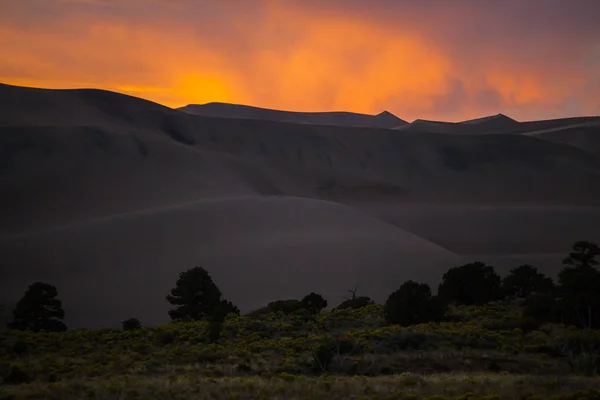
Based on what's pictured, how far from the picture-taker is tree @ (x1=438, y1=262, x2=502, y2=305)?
2614cm

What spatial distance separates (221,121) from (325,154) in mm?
21831

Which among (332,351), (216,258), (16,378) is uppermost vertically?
(216,258)

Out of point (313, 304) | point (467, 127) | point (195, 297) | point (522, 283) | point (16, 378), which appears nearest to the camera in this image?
point (16, 378)

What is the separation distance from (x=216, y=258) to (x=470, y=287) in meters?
21.5

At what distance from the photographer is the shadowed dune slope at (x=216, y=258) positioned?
115ft

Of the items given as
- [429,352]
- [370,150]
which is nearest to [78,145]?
[370,150]

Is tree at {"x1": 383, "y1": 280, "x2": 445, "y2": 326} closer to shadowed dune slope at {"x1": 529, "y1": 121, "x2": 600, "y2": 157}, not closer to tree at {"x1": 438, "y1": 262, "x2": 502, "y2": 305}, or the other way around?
tree at {"x1": 438, "y1": 262, "x2": 502, "y2": 305}

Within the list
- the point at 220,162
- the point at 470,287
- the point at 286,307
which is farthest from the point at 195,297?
the point at 220,162

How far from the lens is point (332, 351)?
14570mm

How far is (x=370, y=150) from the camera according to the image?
10725 centimetres

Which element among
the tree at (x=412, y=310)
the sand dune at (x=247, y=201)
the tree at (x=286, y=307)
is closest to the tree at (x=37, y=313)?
the sand dune at (x=247, y=201)

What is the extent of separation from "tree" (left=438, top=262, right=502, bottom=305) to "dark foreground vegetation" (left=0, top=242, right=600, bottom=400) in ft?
0.33

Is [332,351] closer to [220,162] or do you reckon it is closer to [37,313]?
[37,313]

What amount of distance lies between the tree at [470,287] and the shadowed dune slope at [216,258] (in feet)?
28.4
